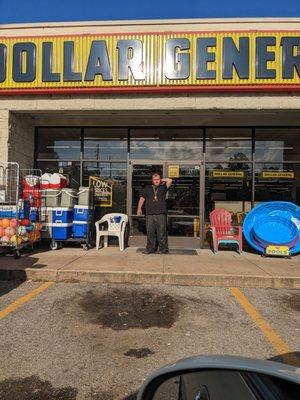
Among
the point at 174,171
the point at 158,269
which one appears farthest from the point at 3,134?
the point at 158,269

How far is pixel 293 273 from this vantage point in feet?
23.2

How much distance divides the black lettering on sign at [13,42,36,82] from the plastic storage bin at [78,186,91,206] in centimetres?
296

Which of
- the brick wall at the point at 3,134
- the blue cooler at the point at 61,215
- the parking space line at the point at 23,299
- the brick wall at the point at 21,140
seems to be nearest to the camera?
the parking space line at the point at 23,299

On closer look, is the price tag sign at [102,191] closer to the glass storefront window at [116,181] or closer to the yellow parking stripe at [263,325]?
the glass storefront window at [116,181]

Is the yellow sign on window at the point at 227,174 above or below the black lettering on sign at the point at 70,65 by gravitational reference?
below

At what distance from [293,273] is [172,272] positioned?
2.20 meters

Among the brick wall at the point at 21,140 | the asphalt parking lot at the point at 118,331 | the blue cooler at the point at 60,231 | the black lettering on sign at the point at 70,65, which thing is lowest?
the asphalt parking lot at the point at 118,331

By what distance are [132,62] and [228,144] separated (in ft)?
11.4

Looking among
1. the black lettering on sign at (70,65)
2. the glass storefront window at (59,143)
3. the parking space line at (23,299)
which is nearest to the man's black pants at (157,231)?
the parking space line at (23,299)

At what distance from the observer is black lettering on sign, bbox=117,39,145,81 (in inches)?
363

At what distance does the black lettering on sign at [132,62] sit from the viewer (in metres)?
9.22

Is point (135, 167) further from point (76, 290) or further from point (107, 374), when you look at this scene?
point (107, 374)

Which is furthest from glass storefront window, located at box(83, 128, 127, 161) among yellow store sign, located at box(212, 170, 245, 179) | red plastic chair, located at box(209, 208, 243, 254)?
red plastic chair, located at box(209, 208, 243, 254)

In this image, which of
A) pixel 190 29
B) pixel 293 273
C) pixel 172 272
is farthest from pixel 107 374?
pixel 190 29
